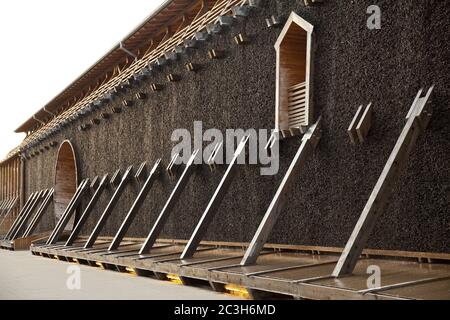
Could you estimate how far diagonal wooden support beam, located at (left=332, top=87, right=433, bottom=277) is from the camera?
19.8ft

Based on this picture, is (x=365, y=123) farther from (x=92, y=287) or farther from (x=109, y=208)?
(x=109, y=208)

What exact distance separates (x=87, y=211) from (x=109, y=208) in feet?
5.27

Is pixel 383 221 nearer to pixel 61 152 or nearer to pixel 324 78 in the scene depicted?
pixel 324 78

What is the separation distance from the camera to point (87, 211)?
15.0 meters

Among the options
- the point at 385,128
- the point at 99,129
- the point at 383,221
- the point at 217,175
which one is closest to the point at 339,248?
the point at 383,221

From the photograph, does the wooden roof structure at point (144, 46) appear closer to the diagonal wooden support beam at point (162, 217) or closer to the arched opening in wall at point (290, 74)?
the arched opening in wall at point (290, 74)

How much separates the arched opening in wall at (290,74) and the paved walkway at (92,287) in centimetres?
290

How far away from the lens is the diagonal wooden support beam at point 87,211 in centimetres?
1510

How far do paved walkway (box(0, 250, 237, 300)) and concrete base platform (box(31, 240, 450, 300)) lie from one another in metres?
0.21

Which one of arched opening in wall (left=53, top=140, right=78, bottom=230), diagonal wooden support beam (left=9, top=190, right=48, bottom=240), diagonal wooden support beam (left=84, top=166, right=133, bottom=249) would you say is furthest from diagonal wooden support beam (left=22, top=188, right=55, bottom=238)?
diagonal wooden support beam (left=84, top=166, right=133, bottom=249)

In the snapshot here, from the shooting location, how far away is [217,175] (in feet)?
36.6

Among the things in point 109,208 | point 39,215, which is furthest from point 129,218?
point 39,215
